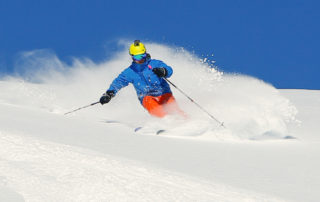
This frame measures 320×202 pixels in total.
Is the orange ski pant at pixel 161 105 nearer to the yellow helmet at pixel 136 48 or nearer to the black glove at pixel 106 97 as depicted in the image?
the black glove at pixel 106 97

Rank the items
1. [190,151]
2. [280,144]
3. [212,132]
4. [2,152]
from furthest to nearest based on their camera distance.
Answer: [212,132], [280,144], [190,151], [2,152]

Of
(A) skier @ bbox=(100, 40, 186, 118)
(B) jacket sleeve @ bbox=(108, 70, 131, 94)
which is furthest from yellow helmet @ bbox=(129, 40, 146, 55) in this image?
(B) jacket sleeve @ bbox=(108, 70, 131, 94)

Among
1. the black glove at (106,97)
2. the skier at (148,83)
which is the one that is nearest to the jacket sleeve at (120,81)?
the skier at (148,83)

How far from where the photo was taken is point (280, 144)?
5895 mm

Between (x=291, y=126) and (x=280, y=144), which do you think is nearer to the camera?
(x=280, y=144)

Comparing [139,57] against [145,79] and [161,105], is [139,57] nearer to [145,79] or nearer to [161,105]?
[145,79]

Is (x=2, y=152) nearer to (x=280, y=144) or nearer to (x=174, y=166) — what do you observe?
(x=174, y=166)

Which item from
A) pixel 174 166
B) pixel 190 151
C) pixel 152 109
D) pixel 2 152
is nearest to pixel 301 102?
pixel 152 109

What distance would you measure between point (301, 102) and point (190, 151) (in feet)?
26.5

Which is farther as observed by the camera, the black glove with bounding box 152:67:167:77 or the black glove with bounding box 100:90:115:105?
the black glove with bounding box 100:90:115:105

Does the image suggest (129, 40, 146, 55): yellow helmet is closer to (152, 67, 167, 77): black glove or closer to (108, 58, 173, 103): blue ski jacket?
(108, 58, 173, 103): blue ski jacket

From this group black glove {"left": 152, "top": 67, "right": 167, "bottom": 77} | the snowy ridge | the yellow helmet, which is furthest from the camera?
the yellow helmet

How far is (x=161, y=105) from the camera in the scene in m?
7.48

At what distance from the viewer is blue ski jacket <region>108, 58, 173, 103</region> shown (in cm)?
750
